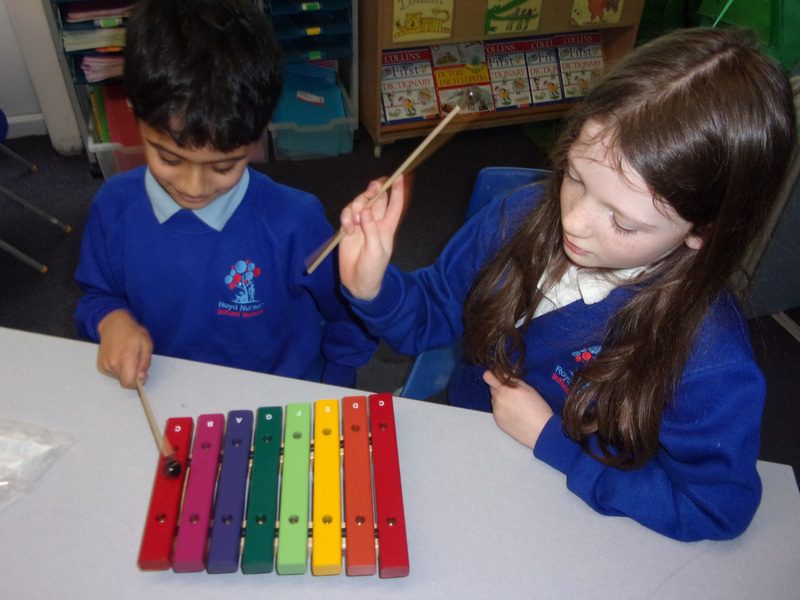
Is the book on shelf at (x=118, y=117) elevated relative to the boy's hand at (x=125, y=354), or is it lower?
lower

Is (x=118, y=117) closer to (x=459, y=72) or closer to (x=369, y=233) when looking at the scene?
(x=459, y=72)

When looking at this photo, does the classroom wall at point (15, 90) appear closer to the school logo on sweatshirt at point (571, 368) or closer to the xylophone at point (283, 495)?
the xylophone at point (283, 495)

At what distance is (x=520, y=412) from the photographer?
103 cm

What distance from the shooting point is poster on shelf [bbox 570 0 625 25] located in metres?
3.10

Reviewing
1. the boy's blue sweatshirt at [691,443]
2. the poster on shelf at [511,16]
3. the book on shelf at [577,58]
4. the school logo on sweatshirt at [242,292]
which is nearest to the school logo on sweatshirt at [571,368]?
the boy's blue sweatshirt at [691,443]

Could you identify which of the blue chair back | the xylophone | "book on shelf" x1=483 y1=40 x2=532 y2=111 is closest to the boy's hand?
the xylophone

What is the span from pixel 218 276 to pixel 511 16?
2.33 metres

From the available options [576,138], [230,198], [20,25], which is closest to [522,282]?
[576,138]

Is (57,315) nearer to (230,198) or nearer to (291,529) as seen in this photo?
(230,198)

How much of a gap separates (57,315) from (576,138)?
6.85ft

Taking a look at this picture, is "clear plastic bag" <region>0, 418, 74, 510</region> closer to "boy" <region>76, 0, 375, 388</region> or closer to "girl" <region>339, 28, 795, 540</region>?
"boy" <region>76, 0, 375, 388</region>

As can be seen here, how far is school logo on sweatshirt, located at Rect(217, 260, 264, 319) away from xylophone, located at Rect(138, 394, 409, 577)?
1.19 feet

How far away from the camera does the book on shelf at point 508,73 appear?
11.1ft

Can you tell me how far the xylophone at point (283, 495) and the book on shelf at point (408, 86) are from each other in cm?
243
